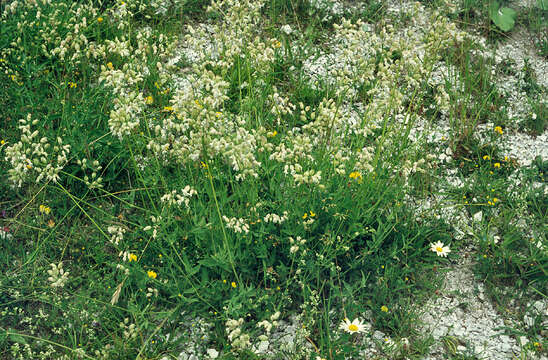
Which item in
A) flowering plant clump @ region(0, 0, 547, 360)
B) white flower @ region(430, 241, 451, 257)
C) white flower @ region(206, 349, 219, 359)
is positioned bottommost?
white flower @ region(206, 349, 219, 359)

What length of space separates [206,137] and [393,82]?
126 centimetres

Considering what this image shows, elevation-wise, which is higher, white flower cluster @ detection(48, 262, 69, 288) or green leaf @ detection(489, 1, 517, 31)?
white flower cluster @ detection(48, 262, 69, 288)

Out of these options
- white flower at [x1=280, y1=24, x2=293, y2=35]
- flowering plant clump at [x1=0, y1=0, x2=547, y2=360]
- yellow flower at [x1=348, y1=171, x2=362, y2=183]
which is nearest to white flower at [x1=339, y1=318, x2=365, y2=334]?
flowering plant clump at [x1=0, y1=0, x2=547, y2=360]

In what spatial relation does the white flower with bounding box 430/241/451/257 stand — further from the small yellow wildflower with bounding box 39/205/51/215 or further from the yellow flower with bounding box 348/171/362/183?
the small yellow wildflower with bounding box 39/205/51/215

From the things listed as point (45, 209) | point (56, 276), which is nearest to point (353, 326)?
point (56, 276)

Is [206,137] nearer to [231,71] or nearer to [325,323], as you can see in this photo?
[325,323]

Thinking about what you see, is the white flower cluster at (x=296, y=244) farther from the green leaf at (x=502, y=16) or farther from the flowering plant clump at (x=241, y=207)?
the green leaf at (x=502, y=16)

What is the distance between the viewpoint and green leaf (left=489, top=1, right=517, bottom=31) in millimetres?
5551

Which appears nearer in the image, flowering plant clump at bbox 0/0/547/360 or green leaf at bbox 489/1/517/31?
flowering plant clump at bbox 0/0/547/360

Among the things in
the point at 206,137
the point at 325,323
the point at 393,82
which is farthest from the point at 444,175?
the point at 206,137

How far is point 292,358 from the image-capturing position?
3.01 metres

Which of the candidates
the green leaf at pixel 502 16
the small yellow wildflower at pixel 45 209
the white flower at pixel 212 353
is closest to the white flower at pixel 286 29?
the green leaf at pixel 502 16

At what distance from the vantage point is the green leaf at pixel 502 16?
5551mm

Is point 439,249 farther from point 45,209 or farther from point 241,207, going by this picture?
point 45,209
